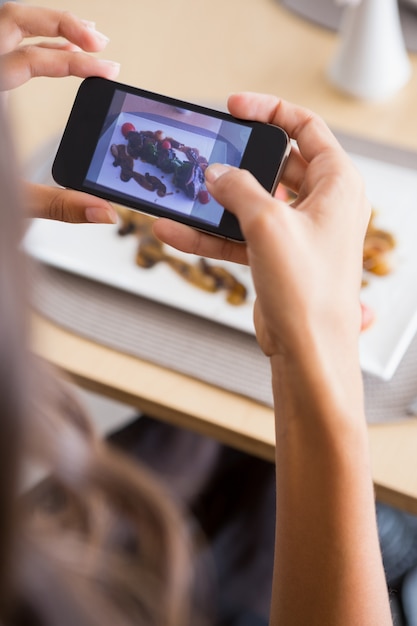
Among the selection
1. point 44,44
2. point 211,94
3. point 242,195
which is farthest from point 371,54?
point 242,195

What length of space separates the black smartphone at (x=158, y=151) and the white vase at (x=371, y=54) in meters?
0.45

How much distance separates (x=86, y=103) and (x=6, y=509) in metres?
0.44

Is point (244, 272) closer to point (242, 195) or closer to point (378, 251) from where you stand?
point (378, 251)

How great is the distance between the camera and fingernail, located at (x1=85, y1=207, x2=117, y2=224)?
659mm

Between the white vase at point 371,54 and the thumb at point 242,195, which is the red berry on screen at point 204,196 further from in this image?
the white vase at point 371,54

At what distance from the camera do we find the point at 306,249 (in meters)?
0.53

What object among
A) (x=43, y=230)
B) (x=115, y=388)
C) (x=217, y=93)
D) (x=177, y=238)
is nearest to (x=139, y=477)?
(x=115, y=388)

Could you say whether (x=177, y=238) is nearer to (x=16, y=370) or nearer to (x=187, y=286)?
(x=187, y=286)

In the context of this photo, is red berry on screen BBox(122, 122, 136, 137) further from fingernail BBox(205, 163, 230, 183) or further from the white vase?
the white vase

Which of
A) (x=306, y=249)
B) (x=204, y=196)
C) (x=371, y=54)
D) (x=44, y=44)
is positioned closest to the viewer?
(x=306, y=249)

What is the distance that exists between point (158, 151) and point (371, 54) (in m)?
0.48

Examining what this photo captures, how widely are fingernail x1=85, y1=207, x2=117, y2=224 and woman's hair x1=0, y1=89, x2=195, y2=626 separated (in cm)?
14

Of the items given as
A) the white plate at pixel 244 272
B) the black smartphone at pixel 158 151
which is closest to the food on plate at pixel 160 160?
the black smartphone at pixel 158 151

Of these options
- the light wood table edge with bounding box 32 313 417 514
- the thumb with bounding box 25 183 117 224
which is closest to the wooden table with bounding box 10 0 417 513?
the light wood table edge with bounding box 32 313 417 514
